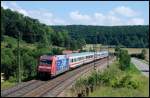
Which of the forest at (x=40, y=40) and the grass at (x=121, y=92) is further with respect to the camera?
the forest at (x=40, y=40)

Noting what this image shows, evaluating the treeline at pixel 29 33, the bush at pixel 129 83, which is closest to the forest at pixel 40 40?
the treeline at pixel 29 33

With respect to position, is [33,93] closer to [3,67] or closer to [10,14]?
[3,67]

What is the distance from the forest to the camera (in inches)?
2408

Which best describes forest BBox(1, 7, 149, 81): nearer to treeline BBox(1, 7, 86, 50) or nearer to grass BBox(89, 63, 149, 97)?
treeline BBox(1, 7, 86, 50)

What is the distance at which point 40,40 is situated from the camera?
5571 inches

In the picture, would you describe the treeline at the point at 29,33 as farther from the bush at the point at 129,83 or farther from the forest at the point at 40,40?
the bush at the point at 129,83

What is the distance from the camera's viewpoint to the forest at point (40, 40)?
6116 cm

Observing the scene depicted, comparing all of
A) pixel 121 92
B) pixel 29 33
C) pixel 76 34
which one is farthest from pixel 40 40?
pixel 121 92

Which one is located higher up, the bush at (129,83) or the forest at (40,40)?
the forest at (40,40)

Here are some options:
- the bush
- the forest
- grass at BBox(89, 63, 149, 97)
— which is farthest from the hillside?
grass at BBox(89, 63, 149, 97)

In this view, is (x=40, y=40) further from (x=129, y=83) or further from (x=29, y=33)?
(x=129, y=83)

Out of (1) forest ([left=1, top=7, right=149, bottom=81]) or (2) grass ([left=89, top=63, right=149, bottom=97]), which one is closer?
(2) grass ([left=89, top=63, right=149, bottom=97])

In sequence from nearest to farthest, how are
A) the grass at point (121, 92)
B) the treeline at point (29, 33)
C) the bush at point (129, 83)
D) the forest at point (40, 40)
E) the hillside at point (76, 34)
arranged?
1. the grass at point (121, 92)
2. the bush at point (129, 83)
3. the forest at point (40, 40)
4. the hillside at point (76, 34)
5. the treeline at point (29, 33)

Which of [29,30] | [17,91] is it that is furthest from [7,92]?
[29,30]
